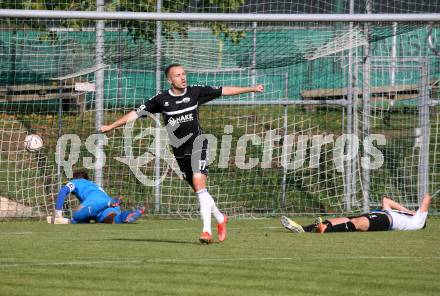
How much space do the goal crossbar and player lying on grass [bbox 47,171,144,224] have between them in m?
2.74

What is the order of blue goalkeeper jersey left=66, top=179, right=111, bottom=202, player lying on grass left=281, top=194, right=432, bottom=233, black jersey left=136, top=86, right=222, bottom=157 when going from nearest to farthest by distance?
black jersey left=136, top=86, right=222, bottom=157 → player lying on grass left=281, top=194, right=432, bottom=233 → blue goalkeeper jersey left=66, top=179, right=111, bottom=202

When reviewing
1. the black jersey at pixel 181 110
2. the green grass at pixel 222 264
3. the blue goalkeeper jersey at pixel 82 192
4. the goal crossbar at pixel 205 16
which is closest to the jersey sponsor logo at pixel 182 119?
the black jersey at pixel 181 110

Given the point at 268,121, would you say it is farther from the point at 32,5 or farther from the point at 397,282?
the point at 397,282

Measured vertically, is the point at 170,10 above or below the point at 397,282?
above

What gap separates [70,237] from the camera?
39.1ft

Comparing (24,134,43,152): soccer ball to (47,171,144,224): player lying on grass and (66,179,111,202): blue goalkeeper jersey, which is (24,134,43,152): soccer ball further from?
(66,179,111,202): blue goalkeeper jersey

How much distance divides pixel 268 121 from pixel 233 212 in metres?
2.02

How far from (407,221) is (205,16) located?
4347 mm

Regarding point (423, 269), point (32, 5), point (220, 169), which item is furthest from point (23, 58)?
point (423, 269)

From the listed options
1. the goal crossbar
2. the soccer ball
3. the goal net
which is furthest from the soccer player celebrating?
the soccer ball

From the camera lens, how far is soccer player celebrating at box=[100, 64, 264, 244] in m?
10.8

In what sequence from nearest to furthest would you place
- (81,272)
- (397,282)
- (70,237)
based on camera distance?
(397,282)
(81,272)
(70,237)

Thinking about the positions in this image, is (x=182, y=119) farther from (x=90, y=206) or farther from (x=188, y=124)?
(x=90, y=206)

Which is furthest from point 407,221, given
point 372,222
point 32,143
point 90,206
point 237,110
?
point 32,143
